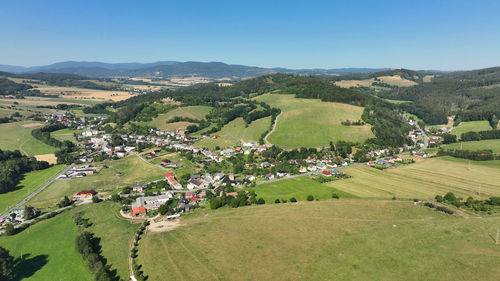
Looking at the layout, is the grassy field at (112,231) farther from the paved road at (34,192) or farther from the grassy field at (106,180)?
the paved road at (34,192)

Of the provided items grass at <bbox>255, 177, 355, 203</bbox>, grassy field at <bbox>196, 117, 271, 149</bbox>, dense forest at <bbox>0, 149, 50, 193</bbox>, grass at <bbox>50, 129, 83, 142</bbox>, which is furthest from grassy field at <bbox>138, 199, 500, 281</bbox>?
grass at <bbox>50, 129, 83, 142</bbox>

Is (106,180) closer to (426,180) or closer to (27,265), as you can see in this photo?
(27,265)

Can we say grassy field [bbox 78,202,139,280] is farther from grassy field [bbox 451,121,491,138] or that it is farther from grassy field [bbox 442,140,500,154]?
grassy field [bbox 451,121,491,138]

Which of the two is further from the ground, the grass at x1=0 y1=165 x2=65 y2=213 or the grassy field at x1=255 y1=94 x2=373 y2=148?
the grassy field at x1=255 y1=94 x2=373 y2=148

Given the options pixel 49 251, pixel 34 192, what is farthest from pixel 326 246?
pixel 34 192

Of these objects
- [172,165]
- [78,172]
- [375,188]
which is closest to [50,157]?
[78,172]

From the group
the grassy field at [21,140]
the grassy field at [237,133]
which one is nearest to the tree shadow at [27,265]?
the grassy field at [237,133]
